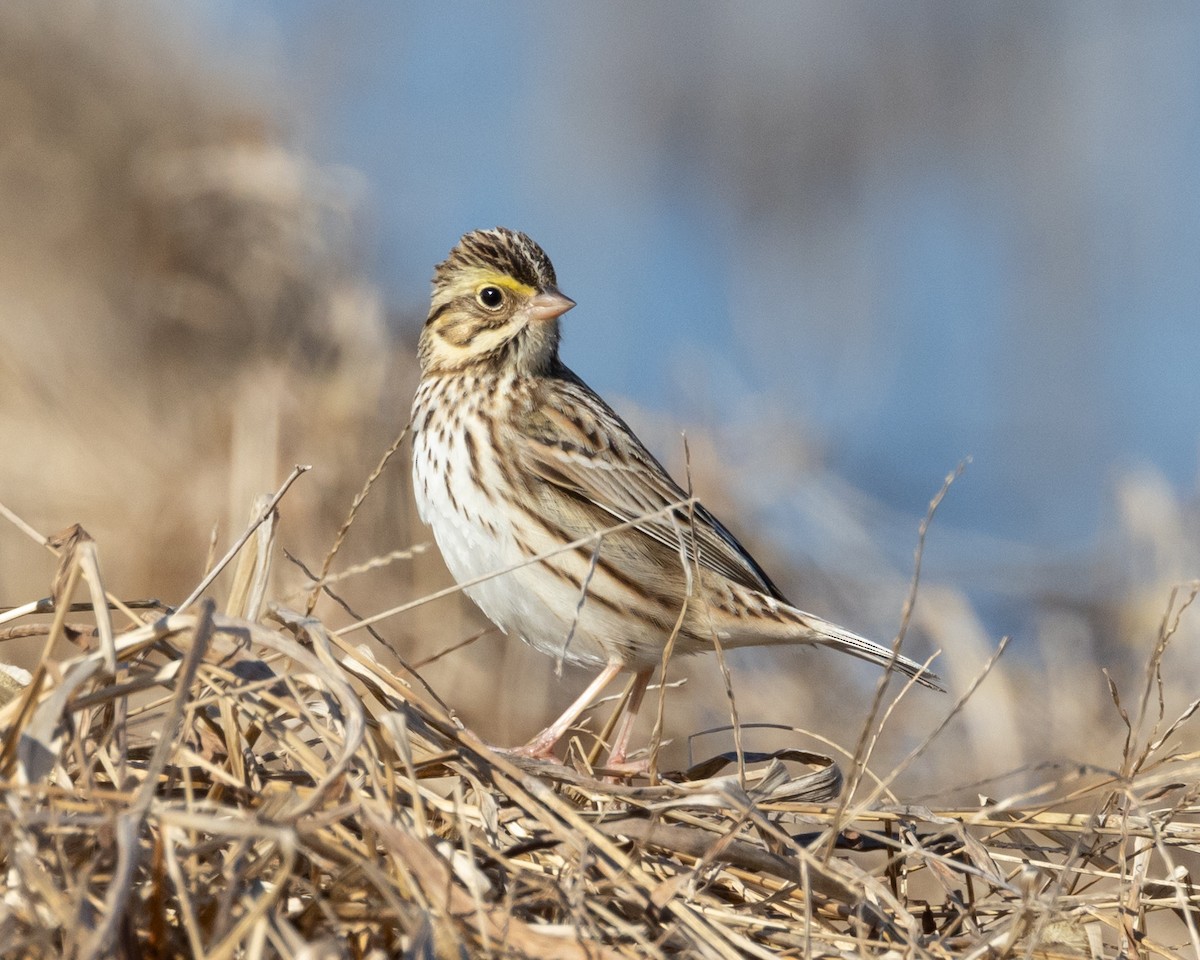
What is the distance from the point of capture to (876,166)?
14.0 m

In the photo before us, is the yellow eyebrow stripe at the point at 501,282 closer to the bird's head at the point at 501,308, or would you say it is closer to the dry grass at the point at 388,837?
the bird's head at the point at 501,308

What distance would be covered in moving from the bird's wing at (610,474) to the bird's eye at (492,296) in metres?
0.32

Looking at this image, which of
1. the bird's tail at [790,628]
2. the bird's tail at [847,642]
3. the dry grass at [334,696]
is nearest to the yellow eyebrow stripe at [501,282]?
the dry grass at [334,696]

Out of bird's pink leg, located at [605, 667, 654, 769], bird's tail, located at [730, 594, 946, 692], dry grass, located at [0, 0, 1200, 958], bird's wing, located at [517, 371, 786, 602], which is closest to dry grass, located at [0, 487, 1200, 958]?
dry grass, located at [0, 0, 1200, 958]

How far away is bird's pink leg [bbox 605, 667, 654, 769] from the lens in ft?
13.8

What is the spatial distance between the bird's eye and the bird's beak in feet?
0.31

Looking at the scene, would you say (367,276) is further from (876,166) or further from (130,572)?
(876,166)

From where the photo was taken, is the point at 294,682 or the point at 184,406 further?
the point at 184,406

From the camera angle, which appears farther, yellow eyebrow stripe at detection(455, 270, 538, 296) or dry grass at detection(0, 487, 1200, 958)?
yellow eyebrow stripe at detection(455, 270, 538, 296)

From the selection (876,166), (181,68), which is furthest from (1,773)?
(876,166)

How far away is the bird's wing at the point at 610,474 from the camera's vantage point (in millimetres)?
4859

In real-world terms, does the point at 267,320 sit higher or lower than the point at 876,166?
lower

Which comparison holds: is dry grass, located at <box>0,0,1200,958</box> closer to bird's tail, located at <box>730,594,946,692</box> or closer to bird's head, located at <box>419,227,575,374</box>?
bird's tail, located at <box>730,594,946,692</box>

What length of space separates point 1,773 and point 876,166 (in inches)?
490
